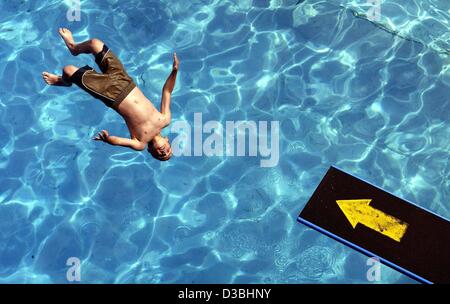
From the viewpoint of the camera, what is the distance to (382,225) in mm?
7984

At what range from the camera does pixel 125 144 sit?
748cm

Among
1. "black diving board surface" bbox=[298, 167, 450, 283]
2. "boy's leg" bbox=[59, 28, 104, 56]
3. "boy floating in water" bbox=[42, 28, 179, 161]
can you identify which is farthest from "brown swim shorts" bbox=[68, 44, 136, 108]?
"black diving board surface" bbox=[298, 167, 450, 283]

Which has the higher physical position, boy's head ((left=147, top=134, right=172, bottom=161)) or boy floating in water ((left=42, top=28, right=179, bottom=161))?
boy floating in water ((left=42, top=28, right=179, bottom=161))

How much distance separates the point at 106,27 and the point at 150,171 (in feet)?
9.50

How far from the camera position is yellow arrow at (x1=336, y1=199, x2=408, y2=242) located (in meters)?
7.93

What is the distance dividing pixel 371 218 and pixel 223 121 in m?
2.58

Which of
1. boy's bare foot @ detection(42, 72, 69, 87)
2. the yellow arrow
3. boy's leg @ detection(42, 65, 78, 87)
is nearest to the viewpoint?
boy's leg @ detection(42, 65, 78, 87)

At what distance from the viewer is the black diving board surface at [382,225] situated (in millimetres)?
7684

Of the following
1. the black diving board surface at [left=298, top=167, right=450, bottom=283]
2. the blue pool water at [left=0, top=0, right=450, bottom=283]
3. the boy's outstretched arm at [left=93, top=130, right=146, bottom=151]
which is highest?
the boy's outstretched arm at [left=93, top=130, right=146, bottom=151]

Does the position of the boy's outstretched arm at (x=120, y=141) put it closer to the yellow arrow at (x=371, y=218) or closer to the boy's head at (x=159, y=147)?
the boy's head at (x=159, y=147)

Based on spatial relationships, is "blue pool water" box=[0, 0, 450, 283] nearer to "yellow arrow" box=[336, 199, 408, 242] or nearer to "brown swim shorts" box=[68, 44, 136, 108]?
"yellow arrow" box=[336, 199, 408, 242]
